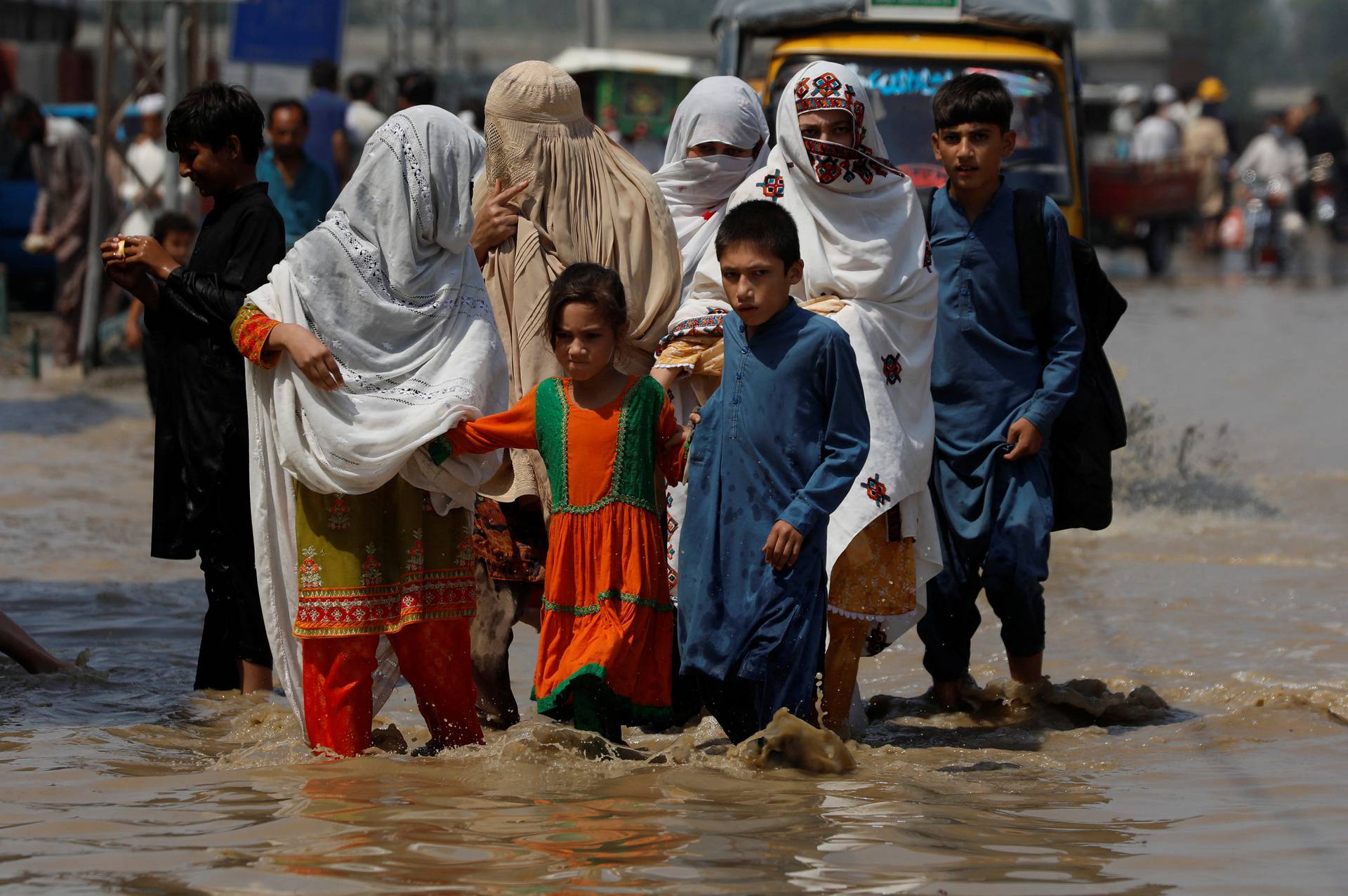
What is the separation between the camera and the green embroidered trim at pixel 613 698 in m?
4.21

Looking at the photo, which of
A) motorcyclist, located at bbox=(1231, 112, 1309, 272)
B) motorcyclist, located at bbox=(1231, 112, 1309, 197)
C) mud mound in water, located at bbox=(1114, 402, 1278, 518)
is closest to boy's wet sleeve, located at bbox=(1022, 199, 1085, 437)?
mud mound in water, located at bbox=(1114, 402, 1278, 518)

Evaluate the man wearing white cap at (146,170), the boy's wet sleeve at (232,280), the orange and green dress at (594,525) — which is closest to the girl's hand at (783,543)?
the orange and green dress at (594,525)

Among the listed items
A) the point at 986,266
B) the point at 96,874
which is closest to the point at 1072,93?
the point at 986,266

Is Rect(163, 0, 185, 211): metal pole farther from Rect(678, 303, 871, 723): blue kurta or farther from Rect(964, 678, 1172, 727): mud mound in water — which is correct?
Rect(678, 303, 871, 723): blue kurta

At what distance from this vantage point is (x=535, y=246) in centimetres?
481

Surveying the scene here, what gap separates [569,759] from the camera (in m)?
4.30

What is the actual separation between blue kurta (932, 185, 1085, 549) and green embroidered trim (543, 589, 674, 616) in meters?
1.07

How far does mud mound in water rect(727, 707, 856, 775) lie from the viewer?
13.8ft

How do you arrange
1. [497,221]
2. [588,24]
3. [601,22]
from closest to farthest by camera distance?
[497,221], [601,22], [588,24]

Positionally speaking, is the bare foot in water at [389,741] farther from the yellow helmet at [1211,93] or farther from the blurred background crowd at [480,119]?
the yellow helmet at [1211,93]

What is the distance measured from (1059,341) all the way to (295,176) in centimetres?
493

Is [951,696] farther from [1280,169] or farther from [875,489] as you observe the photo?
[1280,169]

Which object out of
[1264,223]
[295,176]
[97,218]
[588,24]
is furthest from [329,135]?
[588,24]

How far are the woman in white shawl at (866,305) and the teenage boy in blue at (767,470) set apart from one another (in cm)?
29
